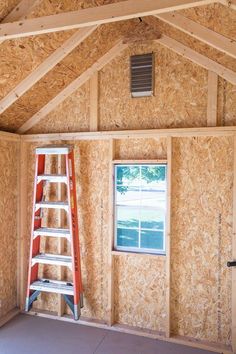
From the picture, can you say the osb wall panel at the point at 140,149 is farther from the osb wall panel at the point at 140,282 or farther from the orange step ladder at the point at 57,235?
the orange step ladder at the point at 57,235

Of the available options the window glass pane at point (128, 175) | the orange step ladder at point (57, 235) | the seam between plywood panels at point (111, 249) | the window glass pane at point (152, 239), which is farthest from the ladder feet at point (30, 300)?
the window glass pane at point (128, 175)

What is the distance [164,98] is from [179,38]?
24.6 inches

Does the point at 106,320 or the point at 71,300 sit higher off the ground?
the point at 71,300

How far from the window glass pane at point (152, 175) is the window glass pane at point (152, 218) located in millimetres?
314

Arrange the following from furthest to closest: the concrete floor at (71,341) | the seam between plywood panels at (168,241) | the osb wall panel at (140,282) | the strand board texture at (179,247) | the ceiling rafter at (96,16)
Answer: the osb wall panel at (140,282) < the seam between plywood panels at (168,241) < the strand board texture at (179,247) < the concrete floor at (71,341) < the ceiling rafter at (96,16)

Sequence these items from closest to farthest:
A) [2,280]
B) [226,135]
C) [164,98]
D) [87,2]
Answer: [87,2] → [226,135] → [164,98] → [2,280]

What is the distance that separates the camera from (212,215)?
3047 mm

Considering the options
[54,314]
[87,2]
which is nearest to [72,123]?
[87,2]

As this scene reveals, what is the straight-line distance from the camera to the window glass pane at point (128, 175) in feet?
10.9

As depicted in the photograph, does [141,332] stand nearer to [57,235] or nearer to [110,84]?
[57,235]

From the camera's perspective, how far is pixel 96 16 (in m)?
1.92

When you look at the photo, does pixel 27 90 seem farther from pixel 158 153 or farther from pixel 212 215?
pixel 212 215

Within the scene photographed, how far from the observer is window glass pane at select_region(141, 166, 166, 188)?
3.24 m

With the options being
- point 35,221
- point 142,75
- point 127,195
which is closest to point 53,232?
point 35,221
